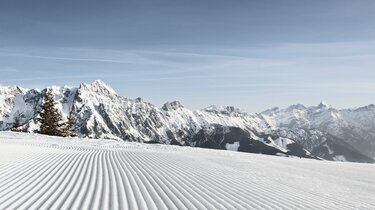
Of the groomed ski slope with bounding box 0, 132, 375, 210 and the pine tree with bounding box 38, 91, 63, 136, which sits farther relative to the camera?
the pine tree with bounding box 38, 91, 63, 136

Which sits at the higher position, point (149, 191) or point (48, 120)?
point (48, 120)

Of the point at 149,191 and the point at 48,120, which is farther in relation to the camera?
the point at 48,120

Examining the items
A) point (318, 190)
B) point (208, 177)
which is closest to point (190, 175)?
point (208, 177)

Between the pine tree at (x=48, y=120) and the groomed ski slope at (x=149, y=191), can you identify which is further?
the pine tree at (x=48, y=120)

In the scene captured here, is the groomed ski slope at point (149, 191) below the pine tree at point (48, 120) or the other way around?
below

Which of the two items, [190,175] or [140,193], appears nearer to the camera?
[140,193]

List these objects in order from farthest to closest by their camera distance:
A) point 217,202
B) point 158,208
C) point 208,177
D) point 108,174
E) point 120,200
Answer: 1. point 208,177
2. point 108,174
3. point 217,202
4. point 120,200
5. point 158,208

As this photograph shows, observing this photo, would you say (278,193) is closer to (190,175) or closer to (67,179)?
(190,175)

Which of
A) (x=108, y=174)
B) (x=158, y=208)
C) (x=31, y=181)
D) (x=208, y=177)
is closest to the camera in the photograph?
(x=158, y=208)

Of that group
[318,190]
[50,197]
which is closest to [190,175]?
[318,190]

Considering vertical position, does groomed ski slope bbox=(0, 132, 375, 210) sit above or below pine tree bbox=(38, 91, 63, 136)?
below
